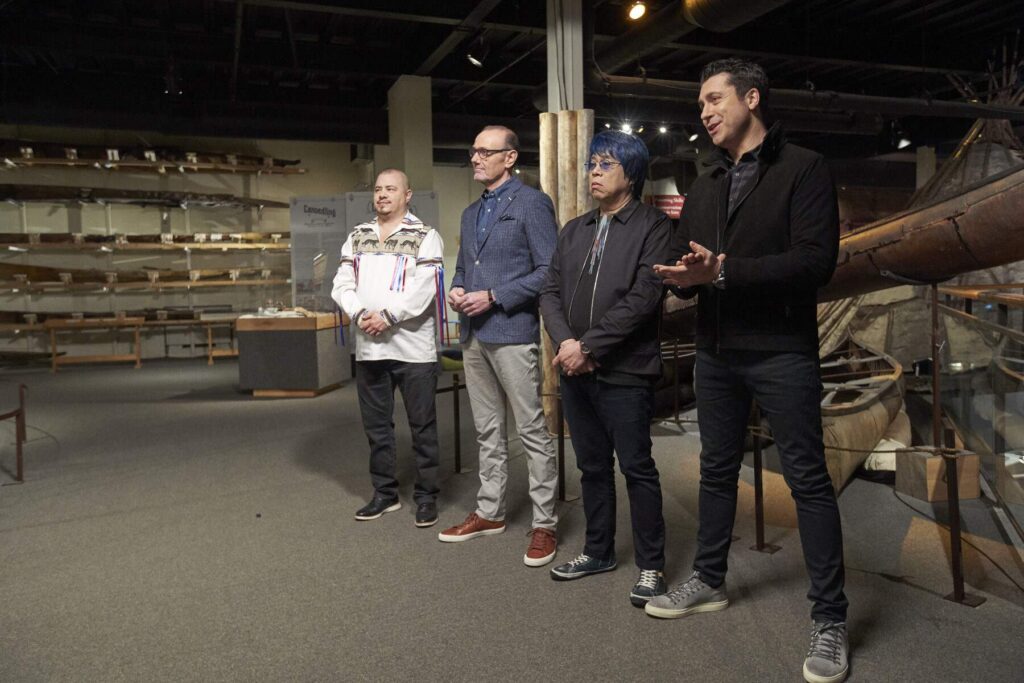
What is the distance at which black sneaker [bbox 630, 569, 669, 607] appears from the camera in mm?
2574

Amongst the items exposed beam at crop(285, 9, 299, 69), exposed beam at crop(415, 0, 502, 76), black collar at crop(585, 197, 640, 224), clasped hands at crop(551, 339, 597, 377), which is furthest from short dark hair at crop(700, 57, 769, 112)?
exposed beam at crop(285, 9, 299, 69)

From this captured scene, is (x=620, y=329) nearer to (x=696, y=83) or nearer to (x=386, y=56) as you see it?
(x=696, y=83)

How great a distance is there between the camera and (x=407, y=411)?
3.51 meters

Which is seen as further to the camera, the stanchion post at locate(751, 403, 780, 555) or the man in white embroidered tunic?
the man in white embroidered tunic

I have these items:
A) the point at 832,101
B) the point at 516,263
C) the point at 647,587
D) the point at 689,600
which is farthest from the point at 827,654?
the point at 832,101

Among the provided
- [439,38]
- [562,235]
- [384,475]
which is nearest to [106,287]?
[439,38]

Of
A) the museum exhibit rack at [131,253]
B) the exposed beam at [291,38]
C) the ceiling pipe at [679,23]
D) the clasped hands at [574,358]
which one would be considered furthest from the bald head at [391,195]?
the museum exhibit rack at [131,253]

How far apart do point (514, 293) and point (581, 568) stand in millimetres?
1007

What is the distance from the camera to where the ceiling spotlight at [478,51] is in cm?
758

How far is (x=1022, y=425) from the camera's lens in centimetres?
A: 332

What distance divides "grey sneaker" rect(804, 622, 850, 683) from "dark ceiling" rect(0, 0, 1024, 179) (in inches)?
215

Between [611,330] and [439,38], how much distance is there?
681 centimetres

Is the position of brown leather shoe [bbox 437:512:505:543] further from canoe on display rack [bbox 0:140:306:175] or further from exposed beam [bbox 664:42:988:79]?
canoe on display rack [bbox 0:140:306:175]

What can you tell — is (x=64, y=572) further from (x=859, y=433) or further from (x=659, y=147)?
(x=659, y=147)
